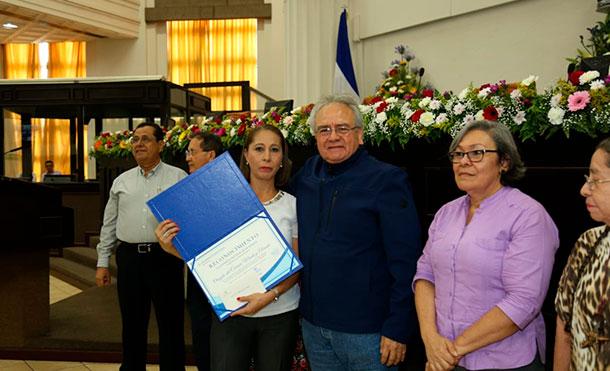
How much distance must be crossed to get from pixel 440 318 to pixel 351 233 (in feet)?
1.27

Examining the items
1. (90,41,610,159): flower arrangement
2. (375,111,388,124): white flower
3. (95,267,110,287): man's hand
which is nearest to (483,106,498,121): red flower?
(90,41,610,159): flower arrangement

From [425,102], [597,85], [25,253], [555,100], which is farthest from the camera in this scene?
[25,253]

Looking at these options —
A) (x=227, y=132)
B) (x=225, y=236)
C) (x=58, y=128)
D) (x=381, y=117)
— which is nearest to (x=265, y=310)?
(x=225, y=236)

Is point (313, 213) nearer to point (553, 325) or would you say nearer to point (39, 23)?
point (553, 325)

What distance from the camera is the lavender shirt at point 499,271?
1.58 m

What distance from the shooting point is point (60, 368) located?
417 centimetres

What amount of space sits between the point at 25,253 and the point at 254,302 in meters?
3.18

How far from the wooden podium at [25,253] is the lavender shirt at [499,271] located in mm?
3622

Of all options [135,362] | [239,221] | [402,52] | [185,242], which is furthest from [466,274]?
[402,52]

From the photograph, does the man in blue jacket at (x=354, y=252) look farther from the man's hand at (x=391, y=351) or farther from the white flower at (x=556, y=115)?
the white flower at (x=556, y=115)

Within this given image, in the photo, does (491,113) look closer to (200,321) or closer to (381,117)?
(381,117)

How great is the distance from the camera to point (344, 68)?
21.9 feet

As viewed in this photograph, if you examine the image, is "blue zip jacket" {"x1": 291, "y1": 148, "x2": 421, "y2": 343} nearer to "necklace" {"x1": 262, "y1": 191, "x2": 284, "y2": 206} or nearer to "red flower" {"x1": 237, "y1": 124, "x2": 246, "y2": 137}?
"necklace" {"x1": 262, "y1": 191, "x2": 284, "y2": 206}

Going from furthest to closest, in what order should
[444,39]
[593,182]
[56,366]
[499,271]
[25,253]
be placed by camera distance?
[444,39], [25,253], [56,366], [499,271], [593,182]
